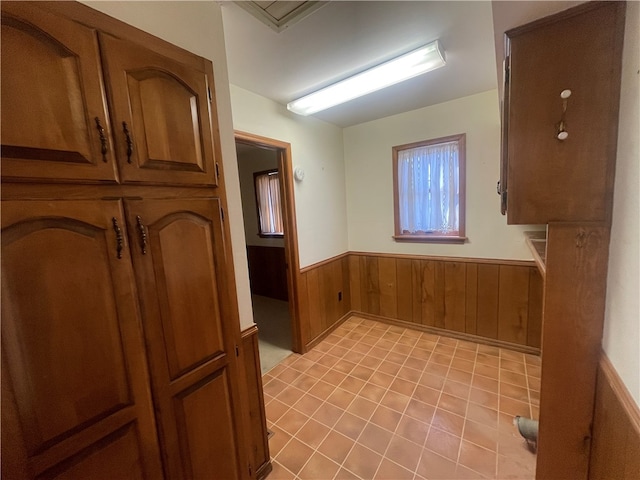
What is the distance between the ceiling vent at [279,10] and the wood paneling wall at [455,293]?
238 centimetres

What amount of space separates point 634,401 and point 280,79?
2295 mm

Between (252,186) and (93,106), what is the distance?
11.9 feet

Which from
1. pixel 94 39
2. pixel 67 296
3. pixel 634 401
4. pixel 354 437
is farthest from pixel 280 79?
pixel 354 437

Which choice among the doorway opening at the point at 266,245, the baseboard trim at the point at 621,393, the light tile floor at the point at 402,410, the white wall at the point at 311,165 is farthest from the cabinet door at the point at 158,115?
the doorway opening at the point at 266,245

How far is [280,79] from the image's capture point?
1.92 meters

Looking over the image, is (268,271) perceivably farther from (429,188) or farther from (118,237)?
(118,237)

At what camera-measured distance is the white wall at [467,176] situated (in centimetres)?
241

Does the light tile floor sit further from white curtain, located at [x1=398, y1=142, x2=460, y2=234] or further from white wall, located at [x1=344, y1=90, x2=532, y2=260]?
white curtain, located at [x1=398, y1=142, x2=460, y2=234]

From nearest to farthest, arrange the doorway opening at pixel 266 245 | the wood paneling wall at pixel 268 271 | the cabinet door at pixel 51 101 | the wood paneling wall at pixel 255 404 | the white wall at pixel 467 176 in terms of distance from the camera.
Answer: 1. the cabinet door at pixel 51 101
2. the wood paneling wall at pixel 255 404
3. the white wall at pixel 467 176
4. the doorway opening at pixel 266 245
5. the wood paneling wall at pixel 268 271

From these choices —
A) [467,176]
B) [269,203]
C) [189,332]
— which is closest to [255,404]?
[189,332]

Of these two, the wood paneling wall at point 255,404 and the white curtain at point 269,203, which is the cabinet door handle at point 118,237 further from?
the white curtain at point 269,203

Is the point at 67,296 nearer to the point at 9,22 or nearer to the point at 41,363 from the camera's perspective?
the point at 41,363

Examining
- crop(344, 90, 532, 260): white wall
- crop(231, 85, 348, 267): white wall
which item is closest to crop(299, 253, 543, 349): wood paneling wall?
crop(344, 90, 532, 260): white wall

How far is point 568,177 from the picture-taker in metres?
0.90
